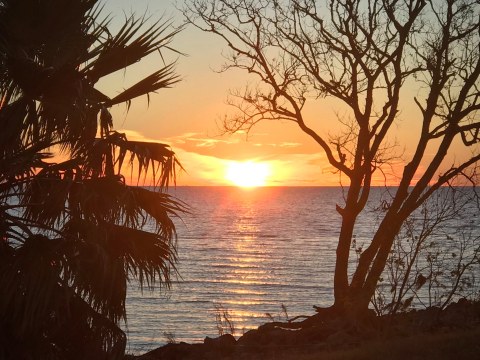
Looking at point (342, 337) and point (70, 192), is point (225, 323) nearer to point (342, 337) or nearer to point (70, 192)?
point (342, 337)

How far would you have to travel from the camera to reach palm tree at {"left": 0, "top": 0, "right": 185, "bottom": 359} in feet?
26.2

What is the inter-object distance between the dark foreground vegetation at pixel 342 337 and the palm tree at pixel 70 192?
349 cm

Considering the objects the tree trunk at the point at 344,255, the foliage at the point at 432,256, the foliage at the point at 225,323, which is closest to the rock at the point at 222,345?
the foliage at the point at 225,323

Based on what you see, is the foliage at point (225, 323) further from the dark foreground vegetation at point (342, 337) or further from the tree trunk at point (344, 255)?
the tree trunk at point (344, 255)

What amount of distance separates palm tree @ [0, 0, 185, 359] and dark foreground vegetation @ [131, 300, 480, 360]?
3490 millimetres

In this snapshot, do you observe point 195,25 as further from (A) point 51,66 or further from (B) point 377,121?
(A) point 51,66

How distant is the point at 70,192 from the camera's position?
9.02 metres

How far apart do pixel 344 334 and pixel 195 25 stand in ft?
23.9

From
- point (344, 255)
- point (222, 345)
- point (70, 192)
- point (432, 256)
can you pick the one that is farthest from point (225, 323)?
point (70, 192)

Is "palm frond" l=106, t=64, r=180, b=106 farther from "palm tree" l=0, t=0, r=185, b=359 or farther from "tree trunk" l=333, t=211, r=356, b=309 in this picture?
"tree trunk" l=333, t=211, r=356, b=309

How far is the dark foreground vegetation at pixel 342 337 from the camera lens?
1068 cm

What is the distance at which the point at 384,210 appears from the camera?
1423cm

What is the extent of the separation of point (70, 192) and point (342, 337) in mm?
5741

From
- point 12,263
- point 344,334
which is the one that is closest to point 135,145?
point 12,263
